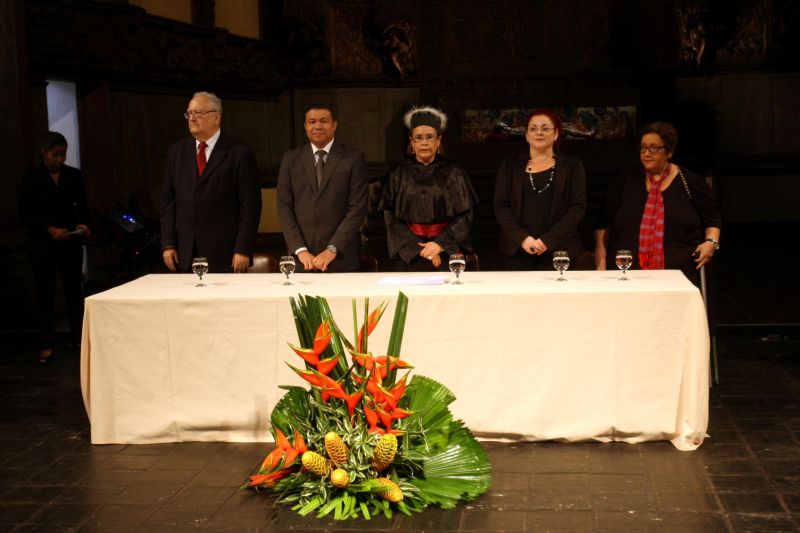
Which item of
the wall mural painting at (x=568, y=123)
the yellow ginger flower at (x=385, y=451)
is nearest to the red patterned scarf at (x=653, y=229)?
the yellow ginger flower at (x=385, y=451)

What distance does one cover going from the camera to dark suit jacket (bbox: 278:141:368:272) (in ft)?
19.6

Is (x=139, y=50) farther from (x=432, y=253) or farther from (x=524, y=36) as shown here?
(x=432, y=253)

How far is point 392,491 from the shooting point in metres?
3.93

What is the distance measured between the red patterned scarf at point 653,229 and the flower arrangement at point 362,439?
191 centimetres

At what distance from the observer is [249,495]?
422cm

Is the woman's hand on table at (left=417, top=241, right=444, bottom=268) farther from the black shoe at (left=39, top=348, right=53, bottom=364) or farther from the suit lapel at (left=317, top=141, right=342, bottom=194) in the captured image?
the black shoe at (left=39, top=348, right=53, bottom=364)

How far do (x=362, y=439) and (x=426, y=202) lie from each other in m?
2.09

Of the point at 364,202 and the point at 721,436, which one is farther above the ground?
the point at 364,202

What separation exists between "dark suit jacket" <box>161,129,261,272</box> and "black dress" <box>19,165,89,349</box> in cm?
118

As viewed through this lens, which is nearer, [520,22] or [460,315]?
[460,315]

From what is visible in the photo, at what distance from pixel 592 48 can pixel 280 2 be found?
417 centimetres

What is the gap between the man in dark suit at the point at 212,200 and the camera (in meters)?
5.98

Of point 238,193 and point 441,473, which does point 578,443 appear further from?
point 238,193

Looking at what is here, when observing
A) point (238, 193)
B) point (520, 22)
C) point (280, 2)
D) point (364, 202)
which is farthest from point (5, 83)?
point (520, 22)
